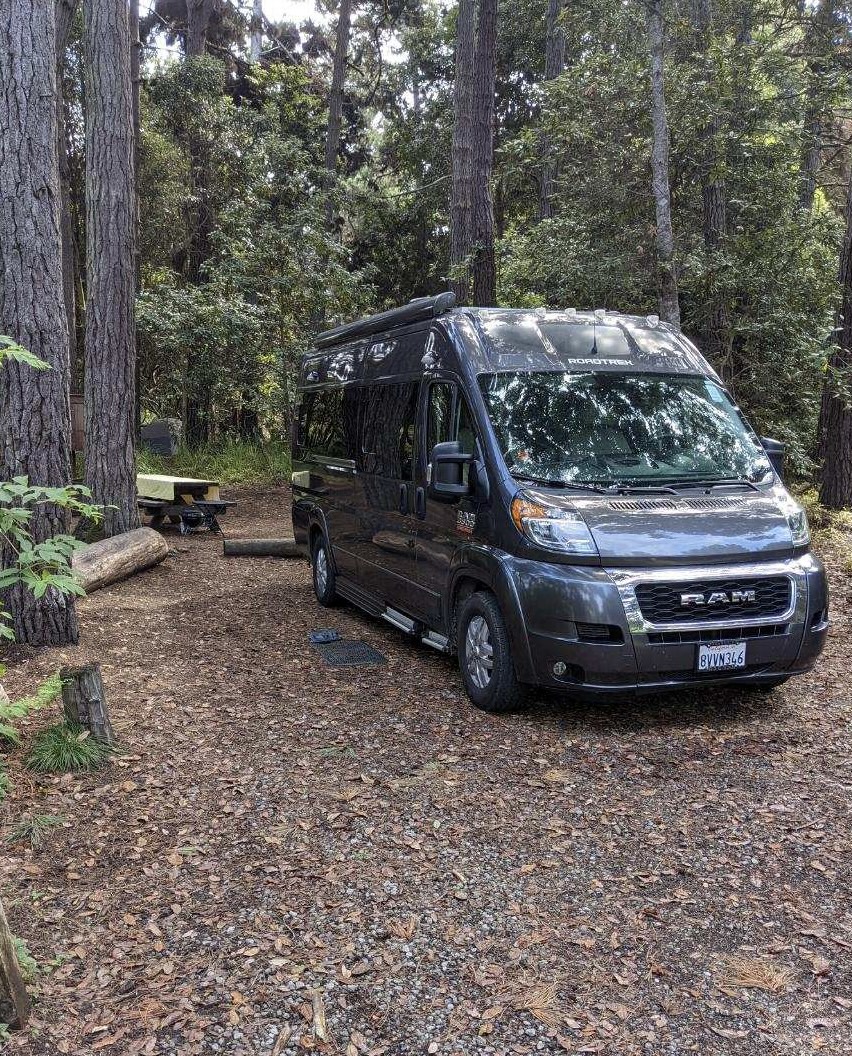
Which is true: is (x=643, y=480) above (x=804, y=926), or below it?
above

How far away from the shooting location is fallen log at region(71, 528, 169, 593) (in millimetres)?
8750

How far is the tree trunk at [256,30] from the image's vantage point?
26.5 metres

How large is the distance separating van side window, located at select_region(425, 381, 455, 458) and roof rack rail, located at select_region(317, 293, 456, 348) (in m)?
0.59

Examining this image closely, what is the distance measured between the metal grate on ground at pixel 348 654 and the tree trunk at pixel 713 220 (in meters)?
7.96

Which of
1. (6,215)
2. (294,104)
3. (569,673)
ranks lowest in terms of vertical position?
(569,673)

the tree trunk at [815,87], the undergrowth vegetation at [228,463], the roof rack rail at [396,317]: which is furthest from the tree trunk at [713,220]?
the undergrowth vegetation at [228,463]

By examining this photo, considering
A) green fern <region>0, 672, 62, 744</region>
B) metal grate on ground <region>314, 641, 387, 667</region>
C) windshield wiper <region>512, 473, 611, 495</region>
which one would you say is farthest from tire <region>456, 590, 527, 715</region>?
green fern <region>0, 672, 62, 744</region>

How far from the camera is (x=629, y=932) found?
3246 mm

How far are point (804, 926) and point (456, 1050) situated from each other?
4.82ft

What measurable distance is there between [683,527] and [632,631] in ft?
2.20

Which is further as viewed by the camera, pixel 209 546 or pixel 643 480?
pixel 209 546

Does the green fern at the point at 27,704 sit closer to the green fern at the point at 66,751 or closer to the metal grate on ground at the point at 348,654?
the green fern at the point at 66,751

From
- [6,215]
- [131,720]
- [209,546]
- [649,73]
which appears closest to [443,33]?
[649,73]

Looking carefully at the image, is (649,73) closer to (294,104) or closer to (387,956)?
(387,956)
